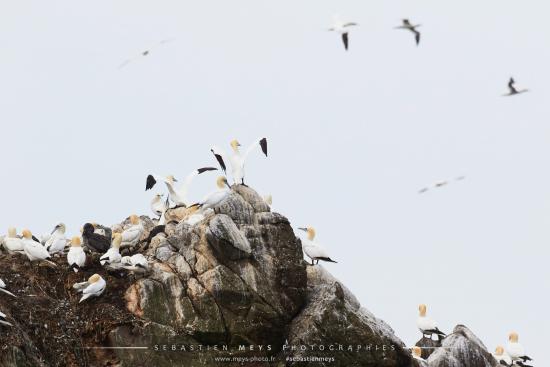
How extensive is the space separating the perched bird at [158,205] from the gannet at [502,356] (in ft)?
32.9

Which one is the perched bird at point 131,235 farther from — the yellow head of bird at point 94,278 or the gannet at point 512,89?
the gannet at point 512,89

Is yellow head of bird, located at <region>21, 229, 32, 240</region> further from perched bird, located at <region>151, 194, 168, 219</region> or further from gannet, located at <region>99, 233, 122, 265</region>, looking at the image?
perched bird, located at <region>151, 194, 168, 219</region>

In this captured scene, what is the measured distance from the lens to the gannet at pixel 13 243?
27.3 m

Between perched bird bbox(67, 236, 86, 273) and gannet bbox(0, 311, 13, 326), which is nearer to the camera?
gannet bbox(0, 311, 13, 326)

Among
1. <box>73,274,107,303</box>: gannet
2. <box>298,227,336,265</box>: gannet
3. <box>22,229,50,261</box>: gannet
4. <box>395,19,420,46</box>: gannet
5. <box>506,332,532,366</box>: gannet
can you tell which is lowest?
<box>506,332,532,366</box>: gannet

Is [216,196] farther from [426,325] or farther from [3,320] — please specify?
[426,325]

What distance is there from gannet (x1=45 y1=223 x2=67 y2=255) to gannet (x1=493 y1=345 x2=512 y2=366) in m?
12.3

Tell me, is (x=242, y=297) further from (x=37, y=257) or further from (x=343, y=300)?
(x=37, y=257)

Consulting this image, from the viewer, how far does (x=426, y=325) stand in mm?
32188

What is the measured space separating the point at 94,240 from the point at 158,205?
5.81m

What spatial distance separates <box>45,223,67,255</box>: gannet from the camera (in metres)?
28.1

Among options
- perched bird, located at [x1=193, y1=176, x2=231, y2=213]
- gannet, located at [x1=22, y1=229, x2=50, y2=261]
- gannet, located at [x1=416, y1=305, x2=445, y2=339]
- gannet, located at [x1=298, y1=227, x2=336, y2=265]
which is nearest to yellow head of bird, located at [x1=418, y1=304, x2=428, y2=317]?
gannet, located at [x1=416, y1=305, x2=445, y2=339]

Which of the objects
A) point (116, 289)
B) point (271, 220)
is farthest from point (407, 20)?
point (116, 289)

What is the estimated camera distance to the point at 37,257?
2667 centimetres
